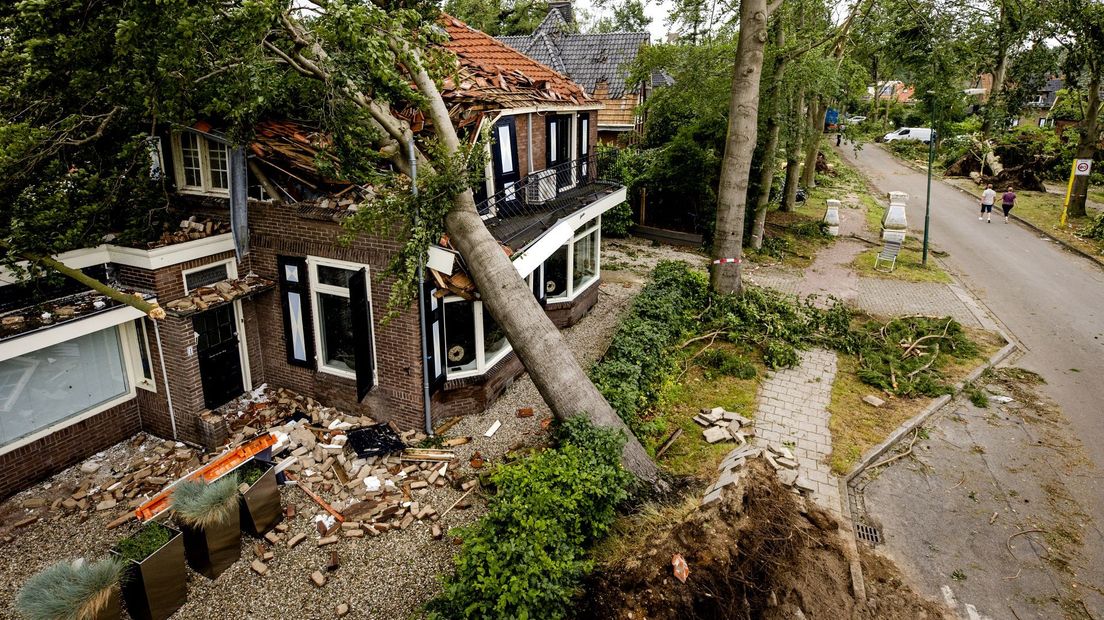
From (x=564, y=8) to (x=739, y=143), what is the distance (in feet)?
86.2

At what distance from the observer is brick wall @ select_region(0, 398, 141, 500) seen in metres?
8.34

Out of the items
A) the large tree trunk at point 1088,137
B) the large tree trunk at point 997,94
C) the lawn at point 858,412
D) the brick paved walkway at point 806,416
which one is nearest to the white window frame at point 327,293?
the brick paved walkway at point 806,416

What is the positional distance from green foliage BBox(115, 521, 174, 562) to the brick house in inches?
119

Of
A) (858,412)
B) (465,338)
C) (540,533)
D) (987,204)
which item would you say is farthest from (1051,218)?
(540,533)

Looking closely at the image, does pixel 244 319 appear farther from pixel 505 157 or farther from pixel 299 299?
pixel 505 157

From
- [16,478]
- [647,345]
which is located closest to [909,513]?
[647,345]

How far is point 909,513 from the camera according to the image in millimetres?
8266

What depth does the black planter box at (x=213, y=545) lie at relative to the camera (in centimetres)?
683

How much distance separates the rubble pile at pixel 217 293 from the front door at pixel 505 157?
439 cm

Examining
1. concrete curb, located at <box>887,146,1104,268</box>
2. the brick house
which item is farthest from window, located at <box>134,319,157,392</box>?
concrete curb, located at <box>887,146,1104,268</box>

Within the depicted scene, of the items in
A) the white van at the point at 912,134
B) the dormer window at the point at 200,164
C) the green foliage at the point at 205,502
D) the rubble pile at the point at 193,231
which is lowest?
the green foliage at the point at 205,502

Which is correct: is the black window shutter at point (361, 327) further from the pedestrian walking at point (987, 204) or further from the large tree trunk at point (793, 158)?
the pedestrian walking at point (987, 204)

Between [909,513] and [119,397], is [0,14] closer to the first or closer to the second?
[119,397]

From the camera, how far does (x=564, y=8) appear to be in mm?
35562
